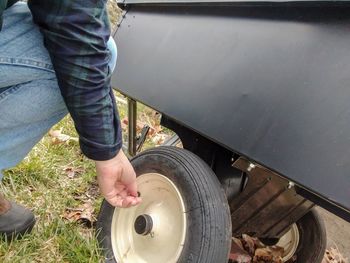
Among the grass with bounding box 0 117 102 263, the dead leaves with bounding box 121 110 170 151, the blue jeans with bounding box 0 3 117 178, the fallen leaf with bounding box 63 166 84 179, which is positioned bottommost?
the dead leaves with bounding box 121 110 170 151

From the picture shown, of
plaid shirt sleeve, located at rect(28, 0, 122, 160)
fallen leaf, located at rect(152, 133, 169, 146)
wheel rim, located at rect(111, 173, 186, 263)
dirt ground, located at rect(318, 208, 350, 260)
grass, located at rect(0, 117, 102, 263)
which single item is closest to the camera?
plaid shirt sleeve, located at rect(28, 0, 122, 160)

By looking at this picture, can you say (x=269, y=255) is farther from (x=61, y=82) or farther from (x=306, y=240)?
(x=61, y=82)

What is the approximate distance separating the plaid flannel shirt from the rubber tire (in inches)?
47.2

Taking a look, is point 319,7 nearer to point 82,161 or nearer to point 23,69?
point 23,69

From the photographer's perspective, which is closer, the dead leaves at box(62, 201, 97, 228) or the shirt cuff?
the shirt cuff

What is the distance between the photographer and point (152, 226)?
1592mm

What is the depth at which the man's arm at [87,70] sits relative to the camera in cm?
93

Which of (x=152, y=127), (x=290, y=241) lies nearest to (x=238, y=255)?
(x=290, y=241)

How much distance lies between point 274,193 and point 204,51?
0.57 meters

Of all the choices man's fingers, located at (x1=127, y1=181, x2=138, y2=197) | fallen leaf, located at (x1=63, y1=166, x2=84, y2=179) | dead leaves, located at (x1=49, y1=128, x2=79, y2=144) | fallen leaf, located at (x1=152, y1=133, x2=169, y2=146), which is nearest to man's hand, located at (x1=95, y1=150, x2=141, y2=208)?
man's fingers, located at (x1=127, y1=181, x2=138, y2=197)

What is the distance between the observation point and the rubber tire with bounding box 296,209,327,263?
1.94 m

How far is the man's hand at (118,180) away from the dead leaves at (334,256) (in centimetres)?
158

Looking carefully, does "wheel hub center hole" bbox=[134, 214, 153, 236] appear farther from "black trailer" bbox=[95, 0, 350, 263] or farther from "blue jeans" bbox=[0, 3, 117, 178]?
"blue jeans" bbox=[0, 3, 117, 178]

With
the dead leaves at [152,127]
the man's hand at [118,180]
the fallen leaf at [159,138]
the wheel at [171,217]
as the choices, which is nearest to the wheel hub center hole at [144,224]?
the wheel at [171,217]
